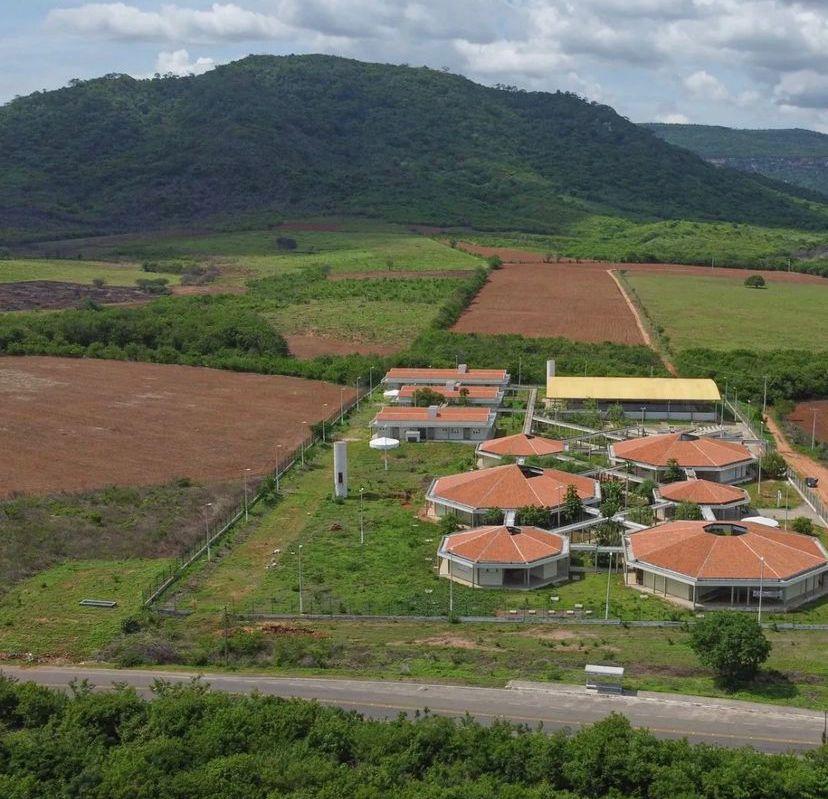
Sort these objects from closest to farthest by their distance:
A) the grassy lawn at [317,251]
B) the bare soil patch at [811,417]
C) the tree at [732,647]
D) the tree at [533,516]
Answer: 1. the tree at [732,647]
2. the tree at [533,516]
3. the bare soil patch at [811,417]
4. the grassy lawn at [317,251]

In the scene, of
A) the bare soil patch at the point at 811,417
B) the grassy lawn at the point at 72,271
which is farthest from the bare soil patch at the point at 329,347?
the grassy lawn at the point at 72,271

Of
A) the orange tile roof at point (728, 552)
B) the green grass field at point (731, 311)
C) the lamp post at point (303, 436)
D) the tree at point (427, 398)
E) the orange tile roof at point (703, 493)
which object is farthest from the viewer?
the green grass field at point (731, 311)

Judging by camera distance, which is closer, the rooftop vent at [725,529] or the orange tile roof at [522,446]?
the rooftop vent at [725,529]

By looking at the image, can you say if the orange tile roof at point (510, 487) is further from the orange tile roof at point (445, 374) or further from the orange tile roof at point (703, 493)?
the orange tile roof at point (445, 374)

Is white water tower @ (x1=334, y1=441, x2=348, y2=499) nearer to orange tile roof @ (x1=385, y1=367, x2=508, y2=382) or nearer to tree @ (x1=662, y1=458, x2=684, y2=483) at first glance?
tree @ (x1=662, y1=458, x2=684, y2=483)

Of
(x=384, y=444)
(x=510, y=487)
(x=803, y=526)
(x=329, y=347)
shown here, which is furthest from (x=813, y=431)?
(x=329, y=347)

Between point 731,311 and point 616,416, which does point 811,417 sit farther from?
point 731,311
